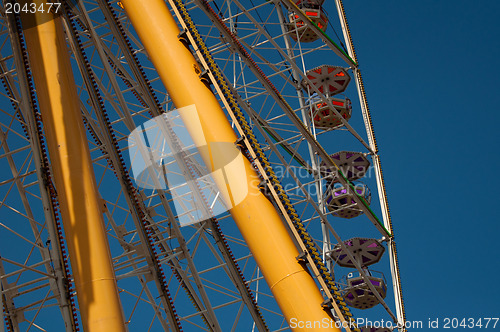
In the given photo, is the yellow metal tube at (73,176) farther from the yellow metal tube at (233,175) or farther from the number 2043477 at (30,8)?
the yellow metal tube at (233,175)

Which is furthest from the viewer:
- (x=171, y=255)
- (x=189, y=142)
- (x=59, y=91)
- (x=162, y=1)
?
(x=189, y=142)

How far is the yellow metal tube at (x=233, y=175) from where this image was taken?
16.6 m

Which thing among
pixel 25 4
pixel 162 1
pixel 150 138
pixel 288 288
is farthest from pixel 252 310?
pixel 25 4

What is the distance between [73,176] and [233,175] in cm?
331

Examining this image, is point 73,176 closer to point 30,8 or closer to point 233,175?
point 233,175

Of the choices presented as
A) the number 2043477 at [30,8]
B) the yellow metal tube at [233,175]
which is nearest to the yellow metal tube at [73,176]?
the number 2043477 at [30,8]

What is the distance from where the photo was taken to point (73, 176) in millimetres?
16922

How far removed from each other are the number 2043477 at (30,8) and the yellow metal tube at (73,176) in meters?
0.11

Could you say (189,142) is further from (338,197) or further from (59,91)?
(59,91)

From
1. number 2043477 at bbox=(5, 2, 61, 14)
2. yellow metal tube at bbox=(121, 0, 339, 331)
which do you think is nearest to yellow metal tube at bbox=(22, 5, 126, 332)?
number 2043477 at bbox=(5, 2, 61, 14)

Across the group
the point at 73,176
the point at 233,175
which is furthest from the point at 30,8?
the point at 233,175

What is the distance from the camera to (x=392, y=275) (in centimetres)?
3198

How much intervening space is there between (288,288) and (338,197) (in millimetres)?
16834

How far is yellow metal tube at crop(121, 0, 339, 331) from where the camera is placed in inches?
655
